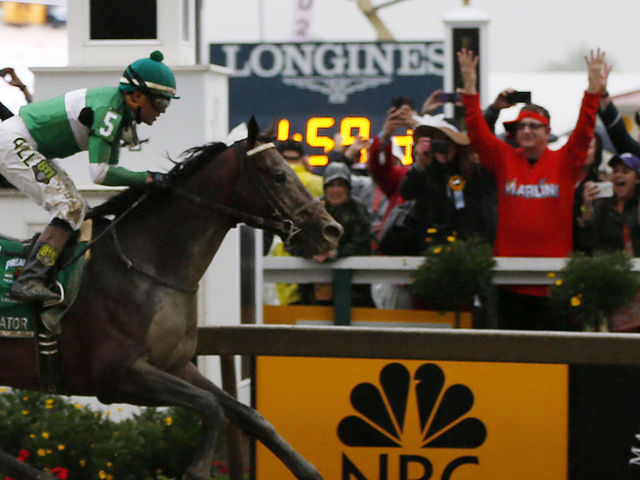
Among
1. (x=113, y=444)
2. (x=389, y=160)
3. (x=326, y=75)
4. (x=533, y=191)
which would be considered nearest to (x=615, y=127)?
(x=533, y=191)

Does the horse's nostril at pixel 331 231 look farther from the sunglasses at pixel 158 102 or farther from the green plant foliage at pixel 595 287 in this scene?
the green plant foliage at pixel 595 287

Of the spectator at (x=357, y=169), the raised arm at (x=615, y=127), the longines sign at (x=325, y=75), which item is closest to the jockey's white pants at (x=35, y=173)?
the spectator at (x=357, y=169)

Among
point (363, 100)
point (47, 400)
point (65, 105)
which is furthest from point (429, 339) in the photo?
point (363, 100)

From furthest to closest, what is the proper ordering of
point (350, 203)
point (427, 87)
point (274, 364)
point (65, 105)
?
point (427, 87) < point (350, 203) < point (274, 364) < point (65, 105)

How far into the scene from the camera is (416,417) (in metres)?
5.48

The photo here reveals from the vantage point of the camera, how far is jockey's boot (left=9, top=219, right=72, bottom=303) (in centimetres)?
505

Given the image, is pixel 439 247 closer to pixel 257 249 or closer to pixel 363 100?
pixel 257 249

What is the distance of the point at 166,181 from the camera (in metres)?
5.34

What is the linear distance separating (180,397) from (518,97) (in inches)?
129

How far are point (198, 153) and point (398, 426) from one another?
1.57m

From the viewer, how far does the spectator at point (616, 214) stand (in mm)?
6902

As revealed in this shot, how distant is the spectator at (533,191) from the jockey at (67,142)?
2398 mm

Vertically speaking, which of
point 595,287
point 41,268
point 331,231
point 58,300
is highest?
point 331,231

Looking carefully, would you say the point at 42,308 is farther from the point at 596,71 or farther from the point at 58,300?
the point at 596,71
